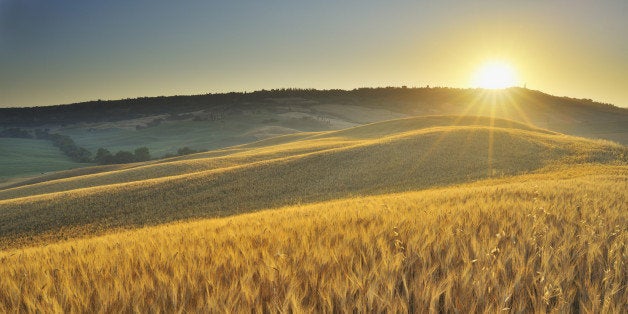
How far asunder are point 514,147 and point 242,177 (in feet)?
73.5

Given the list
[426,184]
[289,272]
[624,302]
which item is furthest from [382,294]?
[426,184]

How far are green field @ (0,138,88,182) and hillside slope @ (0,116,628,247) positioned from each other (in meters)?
91.1

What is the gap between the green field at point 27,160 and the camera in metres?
114

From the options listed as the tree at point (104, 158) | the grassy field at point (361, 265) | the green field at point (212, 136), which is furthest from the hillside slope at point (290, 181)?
the green field at point (212, 136)

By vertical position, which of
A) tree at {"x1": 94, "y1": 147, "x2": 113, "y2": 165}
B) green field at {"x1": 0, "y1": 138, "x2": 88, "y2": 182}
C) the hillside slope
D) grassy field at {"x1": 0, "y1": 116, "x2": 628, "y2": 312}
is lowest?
green field at {"x1": 0, "y1": 138, "x2": 88, "y2": 182}

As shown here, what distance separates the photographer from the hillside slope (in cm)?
2131

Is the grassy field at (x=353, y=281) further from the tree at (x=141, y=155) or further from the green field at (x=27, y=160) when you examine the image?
the tree at (x=141, y=155)

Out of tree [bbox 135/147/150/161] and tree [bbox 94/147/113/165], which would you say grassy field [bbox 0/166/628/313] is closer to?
tree [bbox 135/147/150/161]

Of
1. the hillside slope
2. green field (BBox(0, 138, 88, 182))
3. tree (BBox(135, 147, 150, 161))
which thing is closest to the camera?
the hillside slope

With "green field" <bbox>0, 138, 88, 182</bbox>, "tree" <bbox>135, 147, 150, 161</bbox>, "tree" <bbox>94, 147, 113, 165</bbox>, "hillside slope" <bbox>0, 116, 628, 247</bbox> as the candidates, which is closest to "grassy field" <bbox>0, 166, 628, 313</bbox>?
"hillside slope" <bbox>0, 116, 628, 247</bbox>

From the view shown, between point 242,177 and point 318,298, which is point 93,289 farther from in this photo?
point 242,177

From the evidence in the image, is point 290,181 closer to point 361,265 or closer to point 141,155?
point 361,265

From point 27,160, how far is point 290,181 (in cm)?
14792

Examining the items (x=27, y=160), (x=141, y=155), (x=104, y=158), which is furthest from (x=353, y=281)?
(x=27, y=160)
